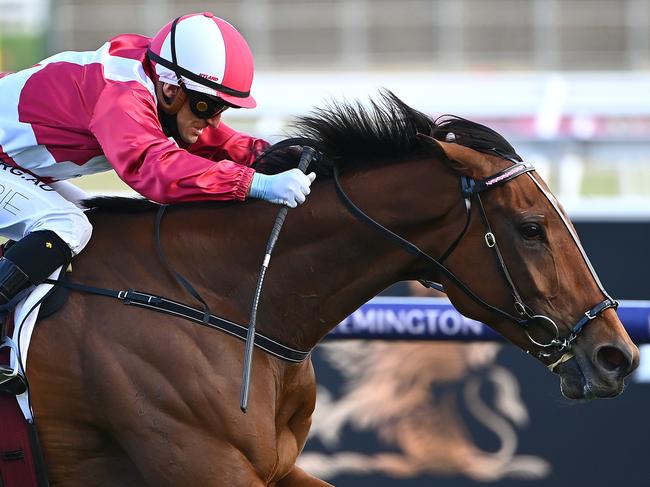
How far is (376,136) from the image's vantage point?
11.0 ft

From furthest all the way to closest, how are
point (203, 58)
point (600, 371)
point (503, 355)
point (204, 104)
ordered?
point (503, 355)
point (204, 104)
point (203, 58)
point (600, 371)

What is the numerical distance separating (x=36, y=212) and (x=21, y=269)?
0.75ft

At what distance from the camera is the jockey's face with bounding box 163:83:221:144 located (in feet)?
11.3

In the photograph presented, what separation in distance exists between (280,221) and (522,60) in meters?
13.2

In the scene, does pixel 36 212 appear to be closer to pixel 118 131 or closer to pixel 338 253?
pixel 118 131

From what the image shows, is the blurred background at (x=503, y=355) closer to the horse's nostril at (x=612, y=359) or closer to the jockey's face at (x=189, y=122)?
the jockey's face at (x=189, y=122)

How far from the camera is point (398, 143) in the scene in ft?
10.9

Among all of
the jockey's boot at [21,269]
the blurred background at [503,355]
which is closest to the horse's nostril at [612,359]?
the jockey's boot at [21,269]

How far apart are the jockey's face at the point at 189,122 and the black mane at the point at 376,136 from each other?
0.74 ft

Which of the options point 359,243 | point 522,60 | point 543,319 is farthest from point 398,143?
point 522,60

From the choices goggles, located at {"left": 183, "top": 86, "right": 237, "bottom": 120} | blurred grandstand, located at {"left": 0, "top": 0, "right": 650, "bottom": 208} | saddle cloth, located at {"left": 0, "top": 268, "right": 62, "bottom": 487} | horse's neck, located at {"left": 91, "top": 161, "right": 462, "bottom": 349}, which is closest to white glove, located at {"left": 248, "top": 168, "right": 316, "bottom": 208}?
horse's neck, located at {"left": 91, "top": 161, "right": 462, "bottom": 349}

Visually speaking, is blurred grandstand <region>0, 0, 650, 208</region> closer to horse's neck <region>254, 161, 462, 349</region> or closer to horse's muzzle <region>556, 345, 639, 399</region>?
horse's neck <region>254, 161, 462, 349</region>

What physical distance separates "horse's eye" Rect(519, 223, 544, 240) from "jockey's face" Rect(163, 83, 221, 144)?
3.53 feet

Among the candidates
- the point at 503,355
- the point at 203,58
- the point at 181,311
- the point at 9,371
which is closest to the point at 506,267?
the point at 181,311
